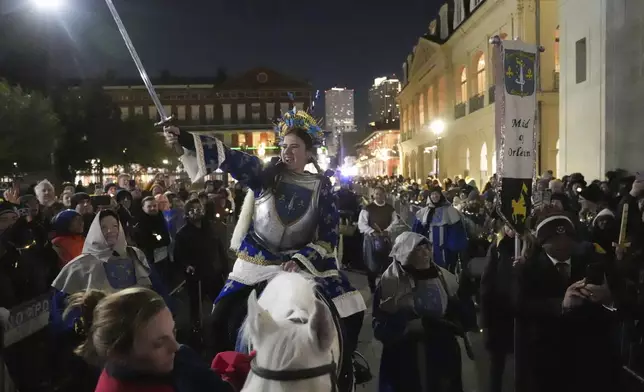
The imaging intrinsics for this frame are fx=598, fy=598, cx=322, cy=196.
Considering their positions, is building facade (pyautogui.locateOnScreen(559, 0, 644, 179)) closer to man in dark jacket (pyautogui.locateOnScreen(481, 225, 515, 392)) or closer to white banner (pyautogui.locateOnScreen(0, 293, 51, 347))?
man in dark jacket (pyautogui.locateOnScreen(481, 225, 515, 392))

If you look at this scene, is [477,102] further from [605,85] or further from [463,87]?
[605,85]

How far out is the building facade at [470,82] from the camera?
1025 inches

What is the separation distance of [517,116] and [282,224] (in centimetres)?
230

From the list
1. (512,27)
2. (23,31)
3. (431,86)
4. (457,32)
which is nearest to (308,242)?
(512,27)

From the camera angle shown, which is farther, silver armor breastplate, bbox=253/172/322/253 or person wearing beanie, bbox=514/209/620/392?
silver armor breastplate, bbox=253/172/322/253

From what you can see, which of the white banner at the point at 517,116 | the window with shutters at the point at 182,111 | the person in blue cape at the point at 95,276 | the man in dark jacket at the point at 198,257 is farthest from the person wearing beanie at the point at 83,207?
the window with shutters at the point at 182,111

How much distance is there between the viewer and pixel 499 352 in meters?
5.48

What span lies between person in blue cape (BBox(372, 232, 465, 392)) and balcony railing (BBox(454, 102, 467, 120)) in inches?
1295

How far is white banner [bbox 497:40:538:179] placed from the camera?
5035 mm

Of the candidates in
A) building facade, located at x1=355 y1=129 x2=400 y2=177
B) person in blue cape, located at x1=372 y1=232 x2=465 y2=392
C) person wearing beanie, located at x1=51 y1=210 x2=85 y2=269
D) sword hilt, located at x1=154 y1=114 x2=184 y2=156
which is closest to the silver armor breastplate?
sword hilt, located at x1=154 y1=114 x2=184 y2=156

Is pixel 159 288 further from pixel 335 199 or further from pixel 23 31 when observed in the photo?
pixel 23 31

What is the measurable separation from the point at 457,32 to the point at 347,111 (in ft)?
63.6

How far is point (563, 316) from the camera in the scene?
156 inches

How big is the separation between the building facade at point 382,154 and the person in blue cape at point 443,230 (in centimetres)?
5105
